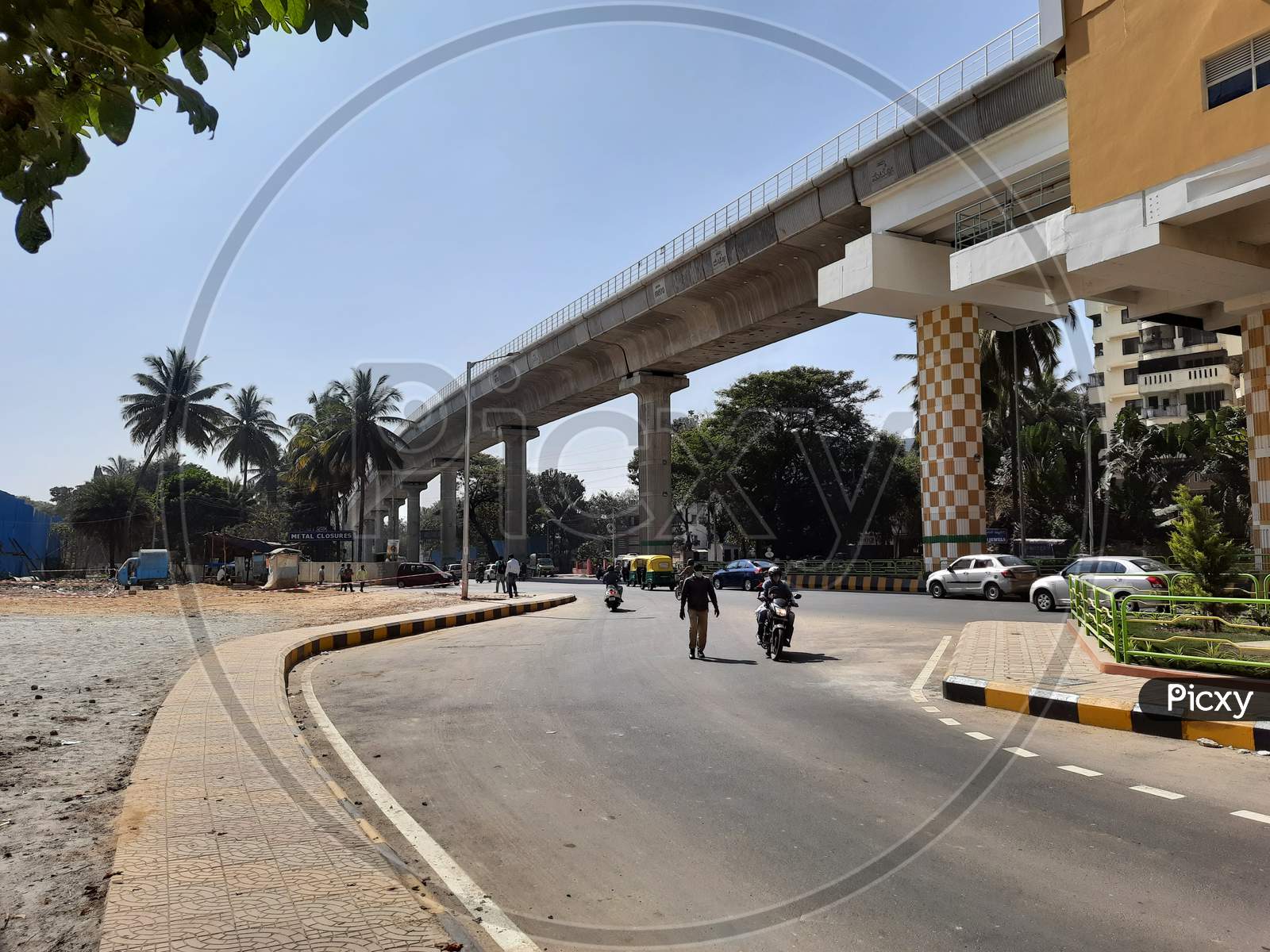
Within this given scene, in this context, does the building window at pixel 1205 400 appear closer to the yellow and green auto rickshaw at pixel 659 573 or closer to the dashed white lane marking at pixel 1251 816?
the yellow and green auto rickshaw at pixel 659 573

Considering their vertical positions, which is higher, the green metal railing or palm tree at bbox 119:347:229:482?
palm tree at bbox 119:347:229:482

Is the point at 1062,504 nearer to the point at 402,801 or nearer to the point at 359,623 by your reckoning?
the point at 359,623

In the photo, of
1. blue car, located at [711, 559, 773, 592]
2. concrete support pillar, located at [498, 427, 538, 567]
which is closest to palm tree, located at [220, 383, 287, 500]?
concrete support pillar, located at [498, 427, 538, 567]

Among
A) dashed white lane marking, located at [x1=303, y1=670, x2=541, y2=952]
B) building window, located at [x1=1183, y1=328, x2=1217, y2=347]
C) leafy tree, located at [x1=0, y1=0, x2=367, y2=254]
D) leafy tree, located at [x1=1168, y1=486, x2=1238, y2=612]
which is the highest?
building window, located at [x1=1183, y1=328, x2=1217, y2=347]

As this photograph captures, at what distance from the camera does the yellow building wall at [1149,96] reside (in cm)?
1662

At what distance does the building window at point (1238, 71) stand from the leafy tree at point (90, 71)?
19.4 meters

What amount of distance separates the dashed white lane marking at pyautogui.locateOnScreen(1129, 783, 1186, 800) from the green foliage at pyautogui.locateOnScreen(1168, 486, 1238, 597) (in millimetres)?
7850

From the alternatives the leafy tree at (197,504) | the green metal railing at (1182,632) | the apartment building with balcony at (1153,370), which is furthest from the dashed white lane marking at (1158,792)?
the leafy tree at (197,504)

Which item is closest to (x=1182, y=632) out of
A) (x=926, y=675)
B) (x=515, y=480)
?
(x=926, y=675)

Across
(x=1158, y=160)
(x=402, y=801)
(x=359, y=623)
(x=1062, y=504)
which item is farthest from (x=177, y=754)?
(x=1062, y=504)

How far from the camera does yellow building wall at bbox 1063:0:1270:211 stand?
16.6m

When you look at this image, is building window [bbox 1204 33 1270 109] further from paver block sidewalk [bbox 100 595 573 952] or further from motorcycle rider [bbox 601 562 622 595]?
paver block sidewalk [bbox 100 595 573 952]

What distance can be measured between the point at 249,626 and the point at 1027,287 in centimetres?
2317

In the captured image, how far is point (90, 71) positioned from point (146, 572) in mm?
41637
